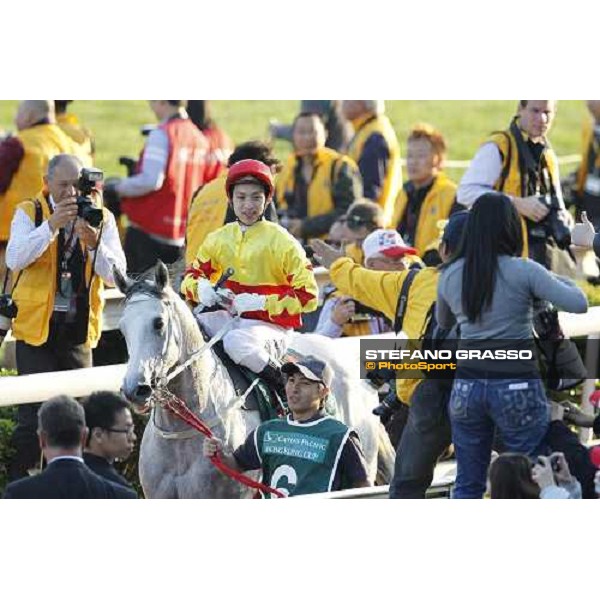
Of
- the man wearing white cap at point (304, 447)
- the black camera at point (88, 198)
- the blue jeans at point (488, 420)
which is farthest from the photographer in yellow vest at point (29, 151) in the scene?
the blue jeans at point (488, 420)

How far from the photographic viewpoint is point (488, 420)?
11133 millimetres

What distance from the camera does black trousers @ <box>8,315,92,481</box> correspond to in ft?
40.9

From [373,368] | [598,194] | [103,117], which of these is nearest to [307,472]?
[373,368]

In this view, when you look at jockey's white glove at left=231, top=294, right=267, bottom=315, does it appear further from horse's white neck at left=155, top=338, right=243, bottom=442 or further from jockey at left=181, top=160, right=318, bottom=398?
horse's white neck at left=155, top=338, right=243, bottom=442

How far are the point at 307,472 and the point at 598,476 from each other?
4.41 feet

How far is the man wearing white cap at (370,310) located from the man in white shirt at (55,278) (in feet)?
3.90

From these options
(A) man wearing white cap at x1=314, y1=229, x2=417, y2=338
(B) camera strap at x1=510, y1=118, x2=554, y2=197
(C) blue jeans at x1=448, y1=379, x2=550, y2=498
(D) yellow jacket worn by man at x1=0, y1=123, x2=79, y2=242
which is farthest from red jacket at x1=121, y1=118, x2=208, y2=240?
(C) blue jeans at x1=448, y1=379, x2=550, y2=498

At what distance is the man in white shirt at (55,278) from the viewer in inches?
490

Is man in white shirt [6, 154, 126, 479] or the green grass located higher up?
the green grass

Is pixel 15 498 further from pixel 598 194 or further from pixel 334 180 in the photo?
pixel 598 194

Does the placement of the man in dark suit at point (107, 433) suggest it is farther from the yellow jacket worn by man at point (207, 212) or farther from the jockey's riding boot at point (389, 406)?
the yellow jacket worn by man at point (207, 212)

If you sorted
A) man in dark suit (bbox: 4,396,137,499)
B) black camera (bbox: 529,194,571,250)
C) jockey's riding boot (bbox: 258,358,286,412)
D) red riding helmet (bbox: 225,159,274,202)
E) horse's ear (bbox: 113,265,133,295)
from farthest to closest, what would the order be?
black camera (bbox: 529,194,571,250), jockey's riding boot (bbox: 258,358,286,412), red riding helmet (bbox: 225,159,274,202), horse's ear (bbox: 113,265,133,295), man in dark suit (bbox: 4,396,137,499)

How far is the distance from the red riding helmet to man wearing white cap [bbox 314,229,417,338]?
72 centimetres
